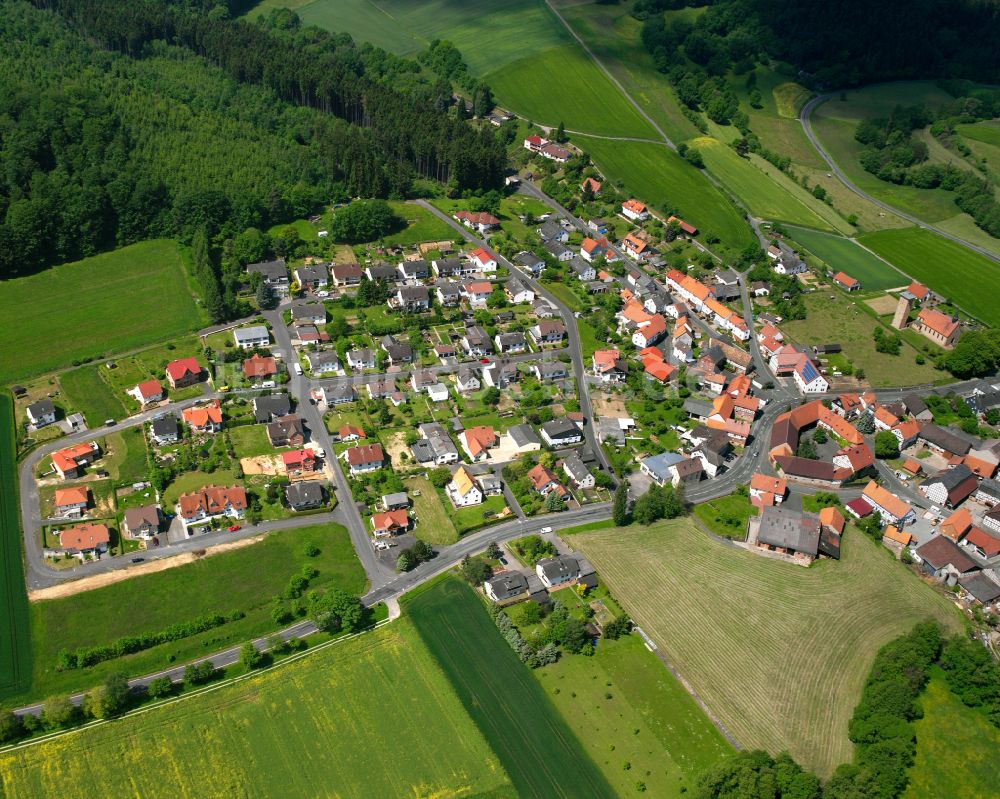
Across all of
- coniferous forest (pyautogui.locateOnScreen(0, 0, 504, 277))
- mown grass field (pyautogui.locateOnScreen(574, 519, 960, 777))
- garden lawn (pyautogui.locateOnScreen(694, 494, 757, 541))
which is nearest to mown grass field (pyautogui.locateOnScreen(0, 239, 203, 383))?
coniferous forest (pyautogui.locateOnScreen(0, 0, 504, 277))

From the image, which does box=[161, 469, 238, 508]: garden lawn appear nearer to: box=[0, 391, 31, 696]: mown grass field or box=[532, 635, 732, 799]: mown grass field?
box=[0, 391, 31, 696]: mown grass field

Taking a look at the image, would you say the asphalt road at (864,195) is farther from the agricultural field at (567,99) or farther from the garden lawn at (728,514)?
the garden lawn at (728,514)

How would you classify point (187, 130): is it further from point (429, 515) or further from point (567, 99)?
point (429, 515)

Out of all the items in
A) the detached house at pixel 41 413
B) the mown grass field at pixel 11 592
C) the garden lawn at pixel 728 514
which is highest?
the detached house at pixel 41 413

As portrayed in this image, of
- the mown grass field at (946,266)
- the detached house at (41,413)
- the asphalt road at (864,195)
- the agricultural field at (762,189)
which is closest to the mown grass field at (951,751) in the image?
the mown grass field at (946,266)

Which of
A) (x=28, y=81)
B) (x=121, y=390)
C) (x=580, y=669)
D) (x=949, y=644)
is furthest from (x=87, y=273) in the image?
(x=949, y=644)

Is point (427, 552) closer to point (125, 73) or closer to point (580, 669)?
point (580, 669)
